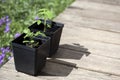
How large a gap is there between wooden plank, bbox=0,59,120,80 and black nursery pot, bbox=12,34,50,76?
0.05 meters

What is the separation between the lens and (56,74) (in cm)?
217

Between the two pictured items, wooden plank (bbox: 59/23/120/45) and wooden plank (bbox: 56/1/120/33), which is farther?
wooden plank (bbox: 56/1/120/33)

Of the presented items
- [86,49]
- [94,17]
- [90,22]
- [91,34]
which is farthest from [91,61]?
[94,17]

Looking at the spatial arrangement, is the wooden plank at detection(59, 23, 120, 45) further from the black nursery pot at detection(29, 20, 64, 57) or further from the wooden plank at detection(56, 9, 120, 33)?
the black nursery pot at detection(29, 20, 64, 57)

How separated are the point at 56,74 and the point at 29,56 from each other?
0.99 feet

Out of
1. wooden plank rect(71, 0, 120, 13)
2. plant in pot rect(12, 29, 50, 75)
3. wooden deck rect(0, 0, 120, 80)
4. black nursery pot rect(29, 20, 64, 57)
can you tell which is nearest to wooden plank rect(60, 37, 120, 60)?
wooden deck rect(0, 0, 120, 80)

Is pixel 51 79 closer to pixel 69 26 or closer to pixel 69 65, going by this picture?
pixel 69 65

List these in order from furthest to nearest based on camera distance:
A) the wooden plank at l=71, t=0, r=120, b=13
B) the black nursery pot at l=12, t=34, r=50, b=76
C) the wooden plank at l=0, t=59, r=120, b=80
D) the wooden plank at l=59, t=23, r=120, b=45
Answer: the wooden plank at l=71, t=0, r=120, b=13
the wooden plank at l=59, t=23, r=120, b=45
the wooden plank at l=0, t=59, r=120, b=80
the black nursery pot at l=12, t=34, r=50, b=76

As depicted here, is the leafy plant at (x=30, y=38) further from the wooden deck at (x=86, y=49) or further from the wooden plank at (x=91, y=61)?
the wooden plank at (x=91, y=61)

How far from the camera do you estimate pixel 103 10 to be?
352 centimetres

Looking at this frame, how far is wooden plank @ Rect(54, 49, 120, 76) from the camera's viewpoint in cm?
229

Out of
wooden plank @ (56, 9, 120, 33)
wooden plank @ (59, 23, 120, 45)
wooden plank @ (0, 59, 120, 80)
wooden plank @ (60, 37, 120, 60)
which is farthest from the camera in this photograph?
wooden plank @ (56, 9, 120, 33)

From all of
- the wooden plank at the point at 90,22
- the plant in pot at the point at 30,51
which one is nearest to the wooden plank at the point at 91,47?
the wooden plank at the point at 90,22

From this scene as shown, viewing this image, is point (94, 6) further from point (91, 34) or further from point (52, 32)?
point (52, 32)
